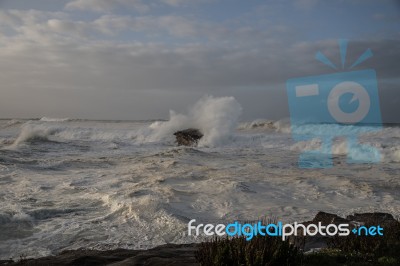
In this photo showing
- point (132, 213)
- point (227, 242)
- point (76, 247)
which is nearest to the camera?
point (227, 242)

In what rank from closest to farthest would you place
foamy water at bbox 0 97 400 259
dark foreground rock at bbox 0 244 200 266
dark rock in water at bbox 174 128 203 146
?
dark foreground rock at bbox 0 244 200 266 → foamy water at bbox 0 97 400 259 → dark rock in water at bbox 174 128 203 146

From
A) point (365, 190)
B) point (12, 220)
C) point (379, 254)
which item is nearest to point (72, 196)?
point (12, 220)

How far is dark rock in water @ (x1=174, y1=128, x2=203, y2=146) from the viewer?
3028 centimetres

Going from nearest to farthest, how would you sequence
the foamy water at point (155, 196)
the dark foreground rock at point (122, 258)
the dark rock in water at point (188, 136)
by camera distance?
the dark foreground rock at point (122, 258) → the foamy water at point (155, 196) → the dark rock in water at point (188, 136)

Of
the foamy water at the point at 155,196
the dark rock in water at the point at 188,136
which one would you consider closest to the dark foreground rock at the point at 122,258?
the foamy water at the point at 155,196

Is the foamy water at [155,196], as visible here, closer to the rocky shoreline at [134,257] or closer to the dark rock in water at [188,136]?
the rocky shoreline at [134,257]

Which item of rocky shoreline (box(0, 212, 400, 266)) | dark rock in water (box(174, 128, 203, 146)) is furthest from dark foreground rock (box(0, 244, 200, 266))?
dark rock in water (box(174, 128, 203, 146))

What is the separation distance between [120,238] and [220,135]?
80.2ft

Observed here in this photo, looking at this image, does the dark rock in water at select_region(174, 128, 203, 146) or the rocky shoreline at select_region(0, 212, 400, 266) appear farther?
the dark rock in water at select_region(174, 128, 203, 146)

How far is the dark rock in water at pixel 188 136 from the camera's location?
3028 cm

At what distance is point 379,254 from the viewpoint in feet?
16.8

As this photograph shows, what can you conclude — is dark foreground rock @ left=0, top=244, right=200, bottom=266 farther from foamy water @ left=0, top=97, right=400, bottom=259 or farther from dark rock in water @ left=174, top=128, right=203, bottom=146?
dark rock in water @ left=174, top=128, right=203, bottom=146

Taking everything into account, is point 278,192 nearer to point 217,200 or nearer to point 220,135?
point 217,200

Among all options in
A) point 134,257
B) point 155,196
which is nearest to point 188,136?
point 155,196
